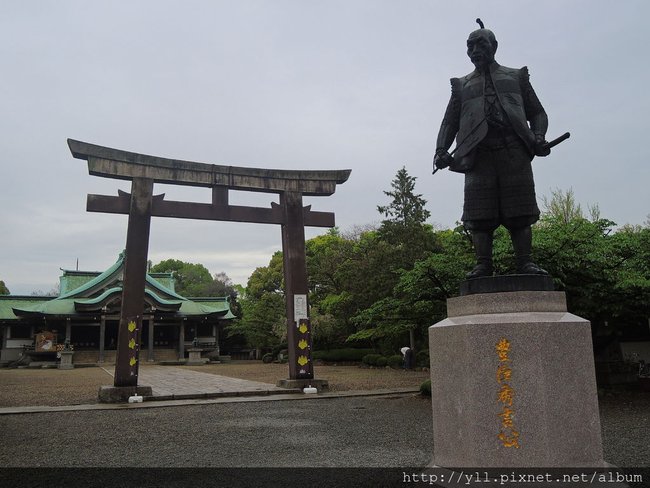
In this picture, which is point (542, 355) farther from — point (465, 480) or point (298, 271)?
point (298, 271)

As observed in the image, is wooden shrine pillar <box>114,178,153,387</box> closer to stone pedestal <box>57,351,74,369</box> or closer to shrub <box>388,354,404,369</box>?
shrub <box>388,354,404,369</box>

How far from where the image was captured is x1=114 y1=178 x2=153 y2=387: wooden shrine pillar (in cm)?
1058

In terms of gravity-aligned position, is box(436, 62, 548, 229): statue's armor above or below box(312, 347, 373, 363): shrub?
above

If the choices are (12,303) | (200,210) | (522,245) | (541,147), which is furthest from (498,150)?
(12,303)

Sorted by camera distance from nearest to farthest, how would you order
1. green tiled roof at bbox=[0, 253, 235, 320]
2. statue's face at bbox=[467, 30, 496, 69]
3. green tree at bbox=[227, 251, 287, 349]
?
statue's face at bbox=[467, 30, 496, 69] < green tiled roof at bbox=[0, 253, 235, 320] < green tree at bbox=[227, 251, 287, 349]

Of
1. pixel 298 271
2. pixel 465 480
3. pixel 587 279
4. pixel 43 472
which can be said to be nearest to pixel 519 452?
pixel 465 480

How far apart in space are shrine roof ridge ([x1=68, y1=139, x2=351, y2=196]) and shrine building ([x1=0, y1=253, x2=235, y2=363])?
20.8 m

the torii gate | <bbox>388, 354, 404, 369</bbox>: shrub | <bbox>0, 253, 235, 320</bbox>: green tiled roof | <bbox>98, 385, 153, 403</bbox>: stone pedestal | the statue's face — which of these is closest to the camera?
the statue's face

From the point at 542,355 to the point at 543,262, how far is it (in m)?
5.23

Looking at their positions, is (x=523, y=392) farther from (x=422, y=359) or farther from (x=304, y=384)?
(x=422, y=359)

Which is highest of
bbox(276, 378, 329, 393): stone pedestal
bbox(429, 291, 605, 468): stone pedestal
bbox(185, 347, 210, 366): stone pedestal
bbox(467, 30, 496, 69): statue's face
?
bbox(467, 30, 496, 69): statue's face

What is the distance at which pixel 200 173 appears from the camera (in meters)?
12.1

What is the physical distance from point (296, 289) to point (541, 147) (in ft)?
29.0

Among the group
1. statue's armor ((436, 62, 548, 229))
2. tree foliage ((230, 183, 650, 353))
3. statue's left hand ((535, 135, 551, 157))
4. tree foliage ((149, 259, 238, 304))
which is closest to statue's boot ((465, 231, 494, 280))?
statue's armor ((436, 62, 548, 229))
